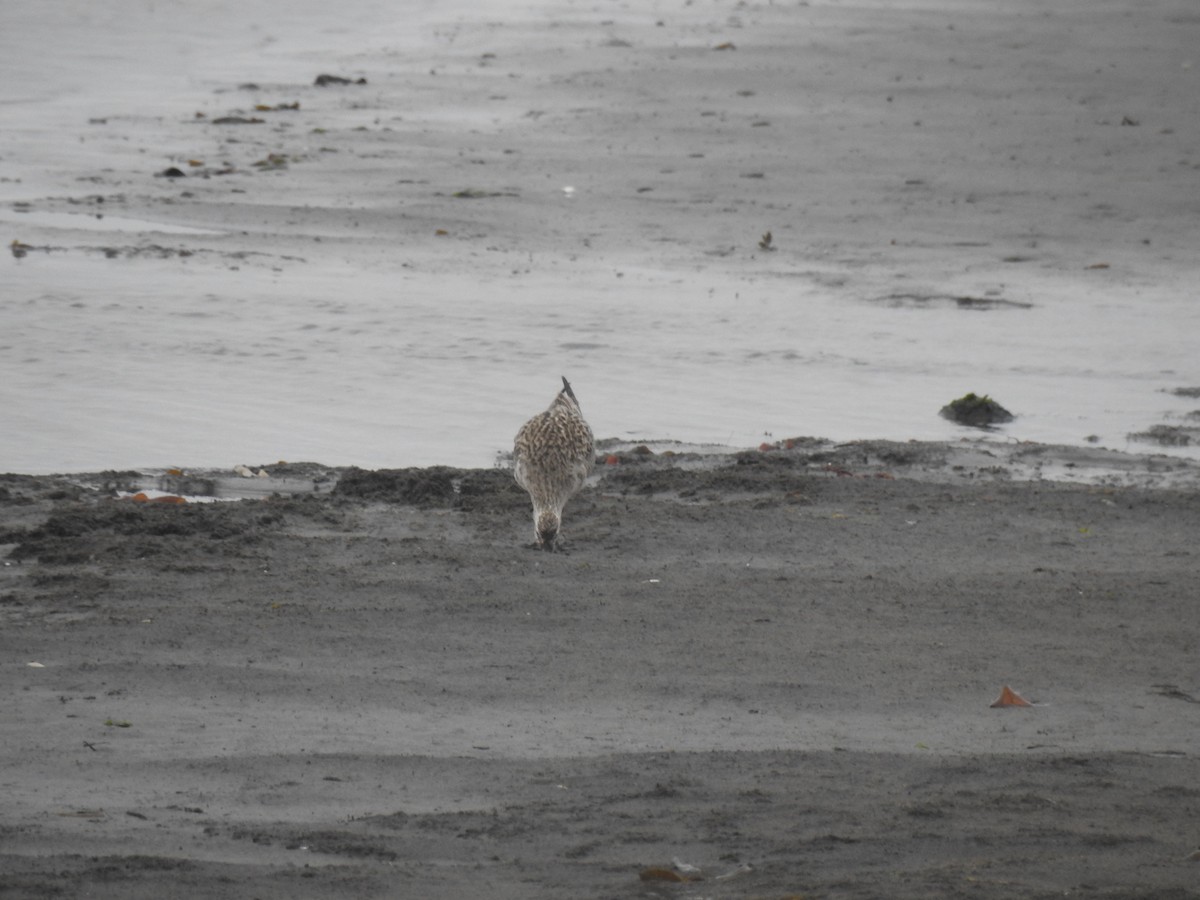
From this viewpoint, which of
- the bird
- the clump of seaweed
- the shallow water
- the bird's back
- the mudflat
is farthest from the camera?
the clump of seaweed

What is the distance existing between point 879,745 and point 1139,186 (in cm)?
1079

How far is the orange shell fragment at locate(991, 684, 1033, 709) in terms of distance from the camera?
598 cm

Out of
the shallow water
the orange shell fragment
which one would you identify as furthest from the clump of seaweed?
the orange shell fragment

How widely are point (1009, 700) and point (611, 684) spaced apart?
139cm

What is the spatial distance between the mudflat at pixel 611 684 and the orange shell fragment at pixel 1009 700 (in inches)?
2.1

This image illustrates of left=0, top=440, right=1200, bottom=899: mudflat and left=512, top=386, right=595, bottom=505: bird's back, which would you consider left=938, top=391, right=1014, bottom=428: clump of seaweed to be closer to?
left=0, top=440, right=1200, bottom=899: mudflat

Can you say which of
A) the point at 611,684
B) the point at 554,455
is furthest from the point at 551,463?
the point at 611,684

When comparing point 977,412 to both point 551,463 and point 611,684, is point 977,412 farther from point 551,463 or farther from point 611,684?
point 611,684

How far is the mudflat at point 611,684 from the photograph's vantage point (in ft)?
15.0

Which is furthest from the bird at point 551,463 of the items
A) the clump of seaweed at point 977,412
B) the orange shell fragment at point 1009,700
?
the clump of seaweed at point 977,412

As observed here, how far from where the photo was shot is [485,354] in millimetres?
11164

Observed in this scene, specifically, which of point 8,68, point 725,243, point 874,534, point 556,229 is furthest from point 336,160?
point 874,534

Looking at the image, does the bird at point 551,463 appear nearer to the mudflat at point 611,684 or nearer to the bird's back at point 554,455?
the bird's back at point 554,455

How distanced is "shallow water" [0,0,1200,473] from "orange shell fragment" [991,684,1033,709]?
386 centimetres
